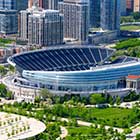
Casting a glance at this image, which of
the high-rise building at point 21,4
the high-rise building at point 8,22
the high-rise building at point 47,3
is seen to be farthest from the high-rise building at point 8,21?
the high-rise building at point 21,4

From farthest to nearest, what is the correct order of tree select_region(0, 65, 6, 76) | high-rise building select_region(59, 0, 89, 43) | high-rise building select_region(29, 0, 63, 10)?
high-rise building select_region(29, 0, 63, 10), high-rise building select_region(59, 0, 89, 43), tree select_region(0, 65, 6, 76)

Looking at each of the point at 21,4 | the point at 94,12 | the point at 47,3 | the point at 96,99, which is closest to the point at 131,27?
the point at 94,12

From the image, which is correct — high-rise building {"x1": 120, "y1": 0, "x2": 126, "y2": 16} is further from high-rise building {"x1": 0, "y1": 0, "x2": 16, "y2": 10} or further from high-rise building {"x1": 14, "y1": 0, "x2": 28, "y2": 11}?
high-rise building {"x1": 0, "y1": 0, "x2": 16, "y2": 10}

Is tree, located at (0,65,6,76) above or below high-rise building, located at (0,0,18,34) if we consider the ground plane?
below

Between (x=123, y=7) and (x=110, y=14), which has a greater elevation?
(x=123, y=7)

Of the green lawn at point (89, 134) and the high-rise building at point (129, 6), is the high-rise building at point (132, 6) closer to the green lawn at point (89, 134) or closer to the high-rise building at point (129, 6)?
the high-rise building at point (129, 6)

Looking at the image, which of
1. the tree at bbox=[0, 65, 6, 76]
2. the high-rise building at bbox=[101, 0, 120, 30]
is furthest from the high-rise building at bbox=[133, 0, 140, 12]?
the tree at bbox=[0, 65, 6, 76]

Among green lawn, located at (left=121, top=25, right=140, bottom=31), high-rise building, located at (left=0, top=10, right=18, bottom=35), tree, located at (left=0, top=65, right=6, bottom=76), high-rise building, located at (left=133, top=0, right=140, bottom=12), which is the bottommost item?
tree, located at (left=0, top=65, right=6, bottom=76)

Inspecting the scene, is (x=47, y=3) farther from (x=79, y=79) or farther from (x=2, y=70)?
(x=79, y=79)
